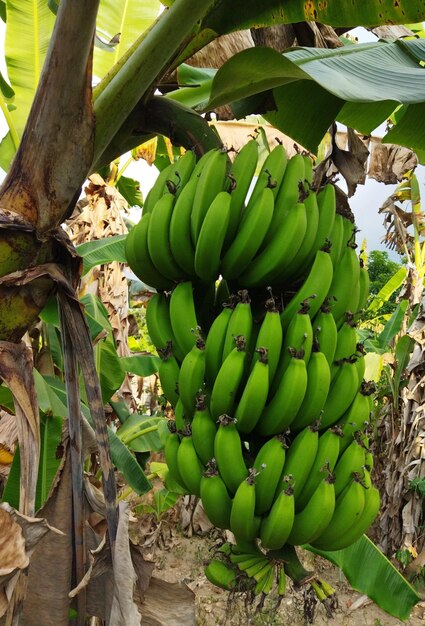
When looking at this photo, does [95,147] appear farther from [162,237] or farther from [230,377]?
[230,377]

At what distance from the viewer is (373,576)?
146 cm

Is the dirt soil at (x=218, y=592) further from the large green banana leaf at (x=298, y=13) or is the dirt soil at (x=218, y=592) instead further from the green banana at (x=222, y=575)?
the large green banana leaf at (x=298, y=13)

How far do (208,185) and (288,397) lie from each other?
1.20ft

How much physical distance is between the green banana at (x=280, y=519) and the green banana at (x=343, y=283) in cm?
31

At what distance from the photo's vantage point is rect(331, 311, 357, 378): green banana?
3.01 feet

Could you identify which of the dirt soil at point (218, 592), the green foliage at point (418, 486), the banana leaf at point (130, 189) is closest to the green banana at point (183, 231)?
the dirt soil at point (218, 592)

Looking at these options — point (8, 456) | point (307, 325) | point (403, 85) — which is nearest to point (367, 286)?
point (307, 325)

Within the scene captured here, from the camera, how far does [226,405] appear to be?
0.83 meters

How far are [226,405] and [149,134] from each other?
0.52 meters

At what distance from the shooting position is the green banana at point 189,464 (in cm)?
85

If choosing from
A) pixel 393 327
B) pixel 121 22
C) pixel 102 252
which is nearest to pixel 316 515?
pixel 102 252

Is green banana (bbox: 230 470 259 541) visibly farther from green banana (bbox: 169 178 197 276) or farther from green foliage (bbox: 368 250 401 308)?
green foliage (bbox: 368 250 401 308)

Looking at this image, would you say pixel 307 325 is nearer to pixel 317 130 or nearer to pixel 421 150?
pixel 317 130

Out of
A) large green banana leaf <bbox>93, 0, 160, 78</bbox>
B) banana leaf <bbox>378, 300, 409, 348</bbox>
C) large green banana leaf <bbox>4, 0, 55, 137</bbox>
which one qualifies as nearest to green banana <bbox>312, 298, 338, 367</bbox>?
large green banana leaf <bbox>4, 0, 55, 137</bbox>
